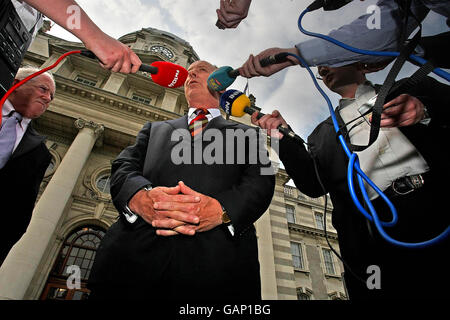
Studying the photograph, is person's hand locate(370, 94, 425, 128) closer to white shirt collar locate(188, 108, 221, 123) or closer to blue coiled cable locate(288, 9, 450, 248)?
blue coiled cable locate(288, 9, 450, 248)

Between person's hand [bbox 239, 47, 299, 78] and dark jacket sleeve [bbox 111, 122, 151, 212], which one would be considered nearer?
dark jacket sleeve [bbox 111, 122, 151, 212]

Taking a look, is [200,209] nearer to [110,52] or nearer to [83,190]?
[110,52]

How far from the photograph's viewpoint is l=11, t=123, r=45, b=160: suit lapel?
7.59 feet

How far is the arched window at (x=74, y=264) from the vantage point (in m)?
8.70

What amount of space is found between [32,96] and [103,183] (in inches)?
393

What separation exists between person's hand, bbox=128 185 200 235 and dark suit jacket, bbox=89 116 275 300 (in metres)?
0.12

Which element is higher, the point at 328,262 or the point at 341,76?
the point at 328,262

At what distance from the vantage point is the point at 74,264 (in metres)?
9.59

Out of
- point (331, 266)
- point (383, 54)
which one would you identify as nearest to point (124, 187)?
point (383, 54)

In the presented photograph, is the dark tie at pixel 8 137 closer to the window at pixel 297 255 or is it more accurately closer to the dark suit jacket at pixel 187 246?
the dark suit jacket at pixel 187 246

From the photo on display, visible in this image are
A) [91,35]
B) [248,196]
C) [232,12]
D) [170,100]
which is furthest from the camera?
[170,100]

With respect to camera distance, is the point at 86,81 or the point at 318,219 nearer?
the point at 86,81

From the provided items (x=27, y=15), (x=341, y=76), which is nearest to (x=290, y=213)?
(x=341, y=76)

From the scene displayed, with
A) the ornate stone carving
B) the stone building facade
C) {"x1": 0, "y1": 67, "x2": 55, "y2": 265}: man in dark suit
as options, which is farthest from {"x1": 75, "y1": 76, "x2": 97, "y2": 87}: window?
{"x1": 0, "y1": 67, "x2": 55, "y2": 265}: man in dark suit
